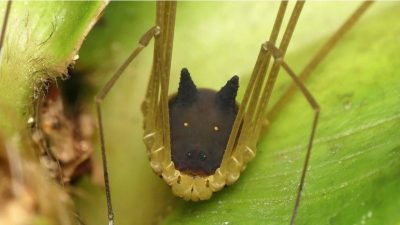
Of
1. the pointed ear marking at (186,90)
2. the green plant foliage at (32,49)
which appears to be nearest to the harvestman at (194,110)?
the pointed ear marking at (186,90)

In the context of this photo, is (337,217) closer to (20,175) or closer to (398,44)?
(398,44)

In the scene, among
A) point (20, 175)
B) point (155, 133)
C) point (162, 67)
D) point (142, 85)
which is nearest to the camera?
point (20, 175)

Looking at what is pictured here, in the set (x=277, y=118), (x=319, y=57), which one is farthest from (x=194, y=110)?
(x=319, y=57)

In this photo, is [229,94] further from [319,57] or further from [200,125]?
[319,57]

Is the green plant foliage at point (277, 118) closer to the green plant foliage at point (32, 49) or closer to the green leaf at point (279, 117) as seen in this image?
the green leaf at point (279, 117)

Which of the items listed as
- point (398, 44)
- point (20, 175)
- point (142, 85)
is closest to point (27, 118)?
point (20, 175)

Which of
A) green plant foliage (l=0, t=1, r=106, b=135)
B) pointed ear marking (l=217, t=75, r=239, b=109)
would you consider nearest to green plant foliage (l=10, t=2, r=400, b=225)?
pointed ear marking (l=217, t=75, r=239, b=109)
